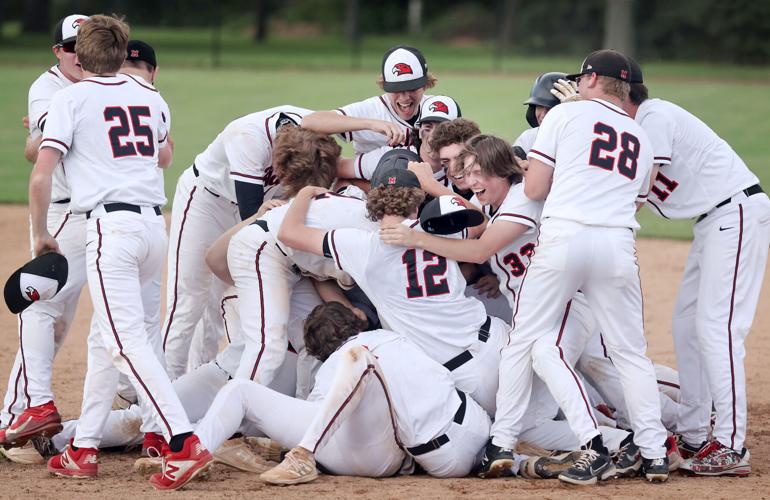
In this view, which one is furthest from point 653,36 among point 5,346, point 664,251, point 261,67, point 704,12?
point 5,346

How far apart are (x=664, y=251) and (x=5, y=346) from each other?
271 inches

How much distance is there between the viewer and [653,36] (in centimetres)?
3120

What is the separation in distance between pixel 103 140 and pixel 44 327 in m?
1.18

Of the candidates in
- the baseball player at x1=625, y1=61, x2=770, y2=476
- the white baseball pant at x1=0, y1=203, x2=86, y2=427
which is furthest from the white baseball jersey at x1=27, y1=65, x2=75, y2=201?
the baseball player at x1=625, y1=61, x2=770, y2=476

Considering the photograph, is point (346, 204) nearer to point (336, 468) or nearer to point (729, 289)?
point (336, 468)

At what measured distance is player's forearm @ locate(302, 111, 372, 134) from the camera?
242 inches

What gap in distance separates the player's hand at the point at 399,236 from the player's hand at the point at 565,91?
1233 millimetres

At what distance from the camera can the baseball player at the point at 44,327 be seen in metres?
5.70

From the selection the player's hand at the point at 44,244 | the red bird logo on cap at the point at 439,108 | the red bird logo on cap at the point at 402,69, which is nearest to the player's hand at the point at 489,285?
the red bird logo on cap at the point at 439,108

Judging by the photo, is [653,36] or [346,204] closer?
[346,204]

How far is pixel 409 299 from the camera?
5.39 m

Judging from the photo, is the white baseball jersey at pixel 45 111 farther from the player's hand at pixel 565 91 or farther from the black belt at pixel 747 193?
the black belt at pixel 747 193

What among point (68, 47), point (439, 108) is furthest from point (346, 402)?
point (68, 47)

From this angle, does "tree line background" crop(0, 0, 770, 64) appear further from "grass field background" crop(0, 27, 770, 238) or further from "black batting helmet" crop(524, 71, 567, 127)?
"black batting helmet" crop(524, 71, 567, 127)
